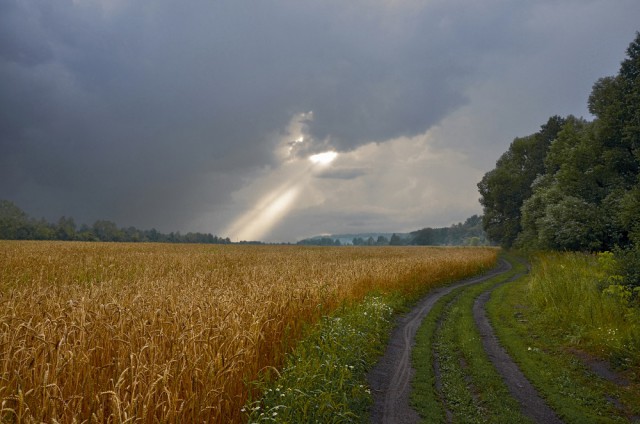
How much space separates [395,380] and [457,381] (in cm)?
138

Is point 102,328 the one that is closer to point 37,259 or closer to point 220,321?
point 220,321

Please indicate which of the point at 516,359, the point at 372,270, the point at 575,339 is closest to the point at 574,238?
the point at 372,270

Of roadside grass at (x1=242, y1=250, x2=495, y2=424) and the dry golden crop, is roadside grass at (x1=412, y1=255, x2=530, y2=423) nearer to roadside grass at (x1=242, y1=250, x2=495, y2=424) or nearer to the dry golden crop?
roadside grass at (x1=242, y1=250, x2=495, y2=424)

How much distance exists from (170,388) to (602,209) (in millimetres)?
36972

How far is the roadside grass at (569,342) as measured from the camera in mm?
7484

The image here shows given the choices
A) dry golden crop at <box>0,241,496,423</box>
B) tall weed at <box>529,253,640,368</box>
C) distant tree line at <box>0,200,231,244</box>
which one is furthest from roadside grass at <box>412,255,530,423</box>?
distant tree line at <box>0,200,231,244</box>

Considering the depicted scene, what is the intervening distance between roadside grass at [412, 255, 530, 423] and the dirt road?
0.68ft

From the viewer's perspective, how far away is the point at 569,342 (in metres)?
11.3

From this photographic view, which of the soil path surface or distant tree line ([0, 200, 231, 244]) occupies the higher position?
distant tree line ([0, 200, 231, 244])

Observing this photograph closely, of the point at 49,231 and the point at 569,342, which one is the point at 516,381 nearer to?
the point at 569,342

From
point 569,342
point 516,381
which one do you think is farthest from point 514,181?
point 516,381

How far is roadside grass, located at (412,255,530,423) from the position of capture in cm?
699

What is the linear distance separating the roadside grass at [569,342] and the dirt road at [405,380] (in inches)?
11.0

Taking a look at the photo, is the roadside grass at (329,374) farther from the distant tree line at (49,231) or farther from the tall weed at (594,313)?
the distant tree line at (49,231)
